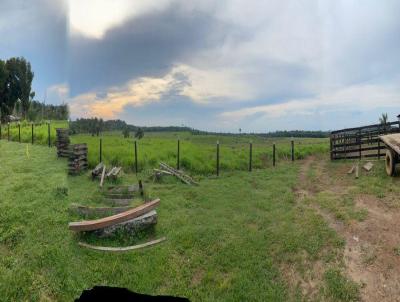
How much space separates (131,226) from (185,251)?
39.3 inches

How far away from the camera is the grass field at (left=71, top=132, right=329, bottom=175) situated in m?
13.3

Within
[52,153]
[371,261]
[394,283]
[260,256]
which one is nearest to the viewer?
[394,283]

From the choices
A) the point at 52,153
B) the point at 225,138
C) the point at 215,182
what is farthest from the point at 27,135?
the point at 215,182

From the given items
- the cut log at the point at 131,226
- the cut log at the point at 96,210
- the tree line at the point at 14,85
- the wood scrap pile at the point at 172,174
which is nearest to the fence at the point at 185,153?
the wood scrap pile at the point at 172,174

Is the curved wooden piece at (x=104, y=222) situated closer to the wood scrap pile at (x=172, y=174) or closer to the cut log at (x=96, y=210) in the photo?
the cut log at (x=96, y=210)

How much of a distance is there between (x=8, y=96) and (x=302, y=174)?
2798 cm

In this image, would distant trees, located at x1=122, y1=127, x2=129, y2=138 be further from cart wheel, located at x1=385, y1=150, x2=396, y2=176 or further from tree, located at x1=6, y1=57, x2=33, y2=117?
Answer: tree, located at x1=6, y1=57, x2=33, y2=117

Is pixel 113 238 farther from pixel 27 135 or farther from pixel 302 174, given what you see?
pixel 27 135

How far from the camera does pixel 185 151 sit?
14359 mm

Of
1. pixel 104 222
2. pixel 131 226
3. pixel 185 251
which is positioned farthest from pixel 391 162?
pixel 104 222

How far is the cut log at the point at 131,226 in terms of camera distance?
6.31 meters

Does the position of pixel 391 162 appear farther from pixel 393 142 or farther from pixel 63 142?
pixel 63 142

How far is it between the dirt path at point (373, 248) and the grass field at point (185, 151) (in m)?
5.21

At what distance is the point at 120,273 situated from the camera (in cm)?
570
